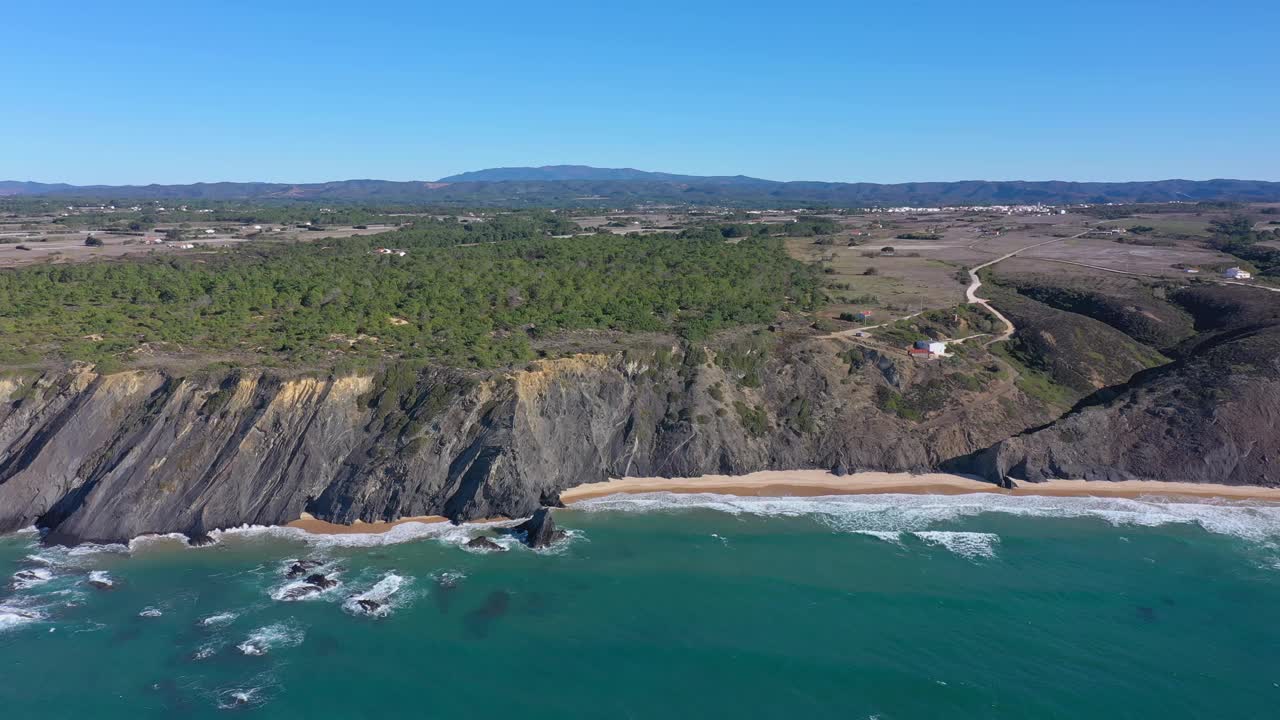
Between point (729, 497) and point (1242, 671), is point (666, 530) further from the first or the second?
point (1242, 671)

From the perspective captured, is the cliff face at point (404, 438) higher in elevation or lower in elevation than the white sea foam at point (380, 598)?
higher

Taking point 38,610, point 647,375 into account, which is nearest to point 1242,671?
point 647,375

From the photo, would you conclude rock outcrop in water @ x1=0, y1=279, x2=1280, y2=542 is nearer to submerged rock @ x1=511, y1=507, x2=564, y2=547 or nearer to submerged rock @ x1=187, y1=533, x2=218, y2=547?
submerged rock @ x1=187, y1=533, x2=218, y2=547

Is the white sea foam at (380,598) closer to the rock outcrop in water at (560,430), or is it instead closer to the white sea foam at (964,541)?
the rock outcrop in water at (560,430)

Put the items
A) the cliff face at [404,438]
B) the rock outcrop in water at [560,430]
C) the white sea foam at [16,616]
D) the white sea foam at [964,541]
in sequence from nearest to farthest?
the white sea foam at [16,616], the white sea foam at [964,541], the cliff face at [404,438], the rock outcrop in water at [560,430]

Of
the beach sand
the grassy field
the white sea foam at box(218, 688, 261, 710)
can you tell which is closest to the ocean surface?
the white sea foam at box(218, 688, 261, 710)

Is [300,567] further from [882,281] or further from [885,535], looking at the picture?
[882,281]

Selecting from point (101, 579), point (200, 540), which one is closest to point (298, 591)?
point (200, 540)

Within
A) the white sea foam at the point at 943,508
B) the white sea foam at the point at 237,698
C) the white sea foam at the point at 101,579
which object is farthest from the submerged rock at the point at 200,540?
the white sea foam at the point at 943,508
